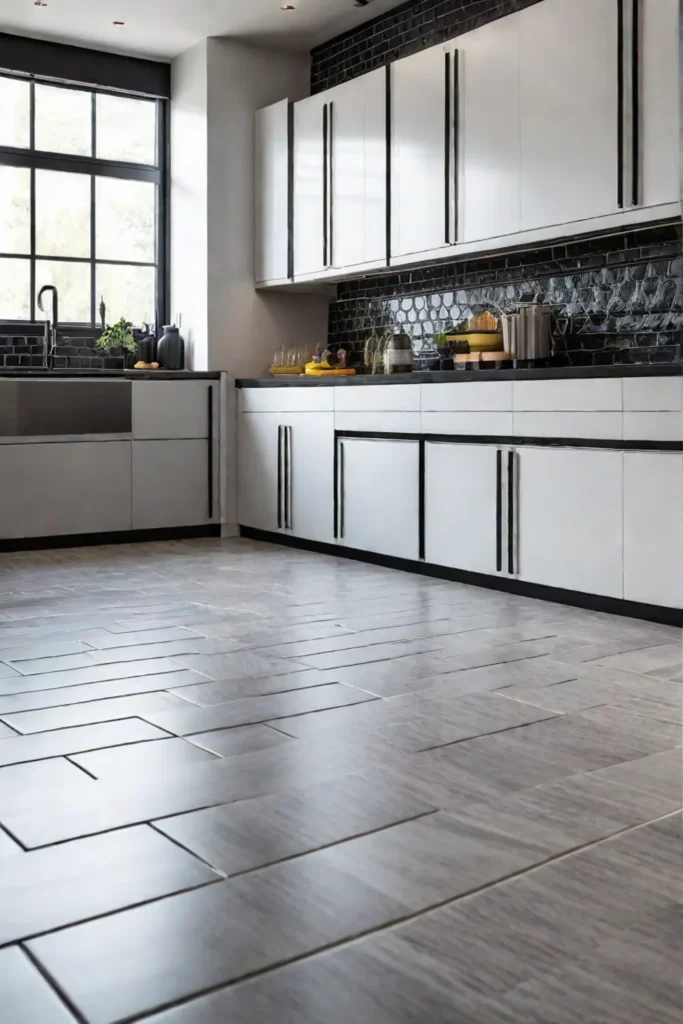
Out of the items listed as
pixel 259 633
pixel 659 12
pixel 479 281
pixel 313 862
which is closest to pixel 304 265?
pixel 479 281

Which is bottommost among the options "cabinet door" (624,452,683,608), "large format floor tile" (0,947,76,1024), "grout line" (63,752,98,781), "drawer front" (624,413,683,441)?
"large format floor tile" (0,947,76,1024)

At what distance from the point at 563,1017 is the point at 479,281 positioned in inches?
179

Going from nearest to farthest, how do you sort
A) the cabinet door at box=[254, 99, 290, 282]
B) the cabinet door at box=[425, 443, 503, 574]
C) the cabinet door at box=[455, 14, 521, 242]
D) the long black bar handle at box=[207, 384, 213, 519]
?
the cabinet door at box=[425, 443, 503, 574], the cabinet door at box=[455, 14, 521, 242], the cabinet door at box=[254, 99, 290, 282], the long black bar handle at box=[207, 384, 213, 519]

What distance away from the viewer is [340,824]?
1.90 metres

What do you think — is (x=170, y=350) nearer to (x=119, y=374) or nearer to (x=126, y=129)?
(x=119, y=374)

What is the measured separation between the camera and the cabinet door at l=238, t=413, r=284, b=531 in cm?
605

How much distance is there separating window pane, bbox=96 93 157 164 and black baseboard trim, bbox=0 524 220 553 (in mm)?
2322

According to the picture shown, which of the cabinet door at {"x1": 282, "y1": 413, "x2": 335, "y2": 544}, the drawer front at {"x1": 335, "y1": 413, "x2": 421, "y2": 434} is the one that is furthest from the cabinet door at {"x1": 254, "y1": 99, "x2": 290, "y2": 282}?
the drawer front at {"x1": 335, "y1": 413, "x2": 421, "y2": 434}

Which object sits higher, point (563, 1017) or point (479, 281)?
point (479, 281)

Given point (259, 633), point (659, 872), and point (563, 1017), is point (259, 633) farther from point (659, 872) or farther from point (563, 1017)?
point (563, 1017)

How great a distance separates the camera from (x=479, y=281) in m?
5.46

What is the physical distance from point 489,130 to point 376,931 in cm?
397

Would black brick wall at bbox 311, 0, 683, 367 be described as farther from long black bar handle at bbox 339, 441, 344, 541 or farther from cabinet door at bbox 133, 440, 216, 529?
cabinet door at bbox 133, 440, 216, 529

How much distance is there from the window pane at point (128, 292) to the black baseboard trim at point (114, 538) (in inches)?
55.2
